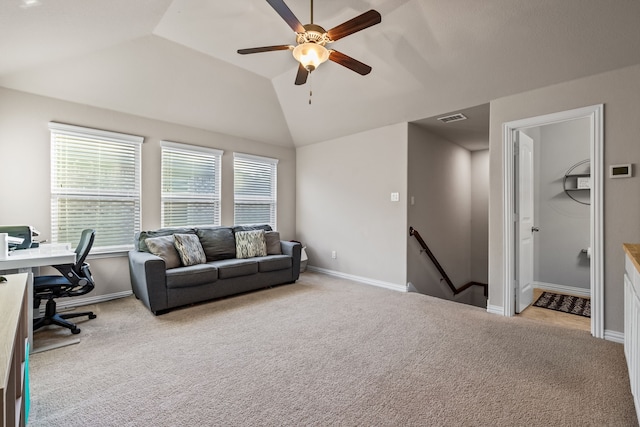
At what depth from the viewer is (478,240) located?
5809 millimetres

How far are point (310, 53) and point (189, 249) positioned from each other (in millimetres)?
2804

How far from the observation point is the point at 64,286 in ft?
8.91

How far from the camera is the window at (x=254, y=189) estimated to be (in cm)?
509

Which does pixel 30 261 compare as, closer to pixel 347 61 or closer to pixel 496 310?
pixel 347 61

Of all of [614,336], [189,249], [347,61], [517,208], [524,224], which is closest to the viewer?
[347,61]

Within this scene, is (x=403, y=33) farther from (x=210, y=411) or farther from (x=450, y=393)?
(x=210, y=411)

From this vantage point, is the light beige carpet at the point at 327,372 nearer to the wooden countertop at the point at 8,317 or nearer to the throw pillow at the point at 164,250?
the throw pillow at the point at 164,250

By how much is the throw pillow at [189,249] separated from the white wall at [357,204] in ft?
7.04

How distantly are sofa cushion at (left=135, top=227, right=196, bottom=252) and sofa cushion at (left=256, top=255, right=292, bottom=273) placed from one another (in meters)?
1.10

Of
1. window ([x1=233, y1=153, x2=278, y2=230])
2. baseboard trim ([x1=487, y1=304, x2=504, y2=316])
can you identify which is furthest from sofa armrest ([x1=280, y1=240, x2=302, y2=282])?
baseboard trim ([x1=487, y1=304, x2=504, y2=316])

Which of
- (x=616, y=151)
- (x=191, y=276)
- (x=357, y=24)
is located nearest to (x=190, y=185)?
(x=191, y=276)

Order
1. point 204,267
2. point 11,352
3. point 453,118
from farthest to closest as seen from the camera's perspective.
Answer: point 453,118, point 204,267, point 11,352

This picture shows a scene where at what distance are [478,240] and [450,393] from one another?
4603 millimetres

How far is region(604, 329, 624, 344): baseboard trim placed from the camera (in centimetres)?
259
